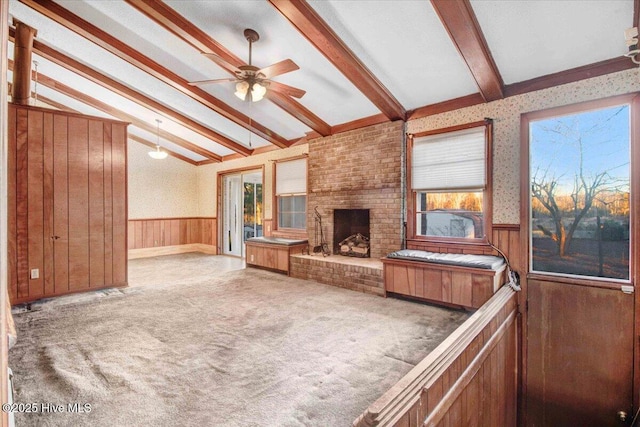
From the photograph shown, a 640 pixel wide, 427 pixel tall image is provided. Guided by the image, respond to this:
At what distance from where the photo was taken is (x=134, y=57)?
415 centimetres

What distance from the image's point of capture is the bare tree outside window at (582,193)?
3.15 m

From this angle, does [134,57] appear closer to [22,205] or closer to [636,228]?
[22,205]

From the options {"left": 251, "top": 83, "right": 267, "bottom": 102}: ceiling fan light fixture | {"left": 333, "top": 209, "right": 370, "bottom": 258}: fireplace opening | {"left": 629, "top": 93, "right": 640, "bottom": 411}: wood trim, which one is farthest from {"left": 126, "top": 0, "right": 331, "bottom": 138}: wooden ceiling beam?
{"left": 629, "top": 93, "right": 640, "bottom": 411}: wood trim

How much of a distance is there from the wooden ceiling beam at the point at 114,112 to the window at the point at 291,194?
246cm

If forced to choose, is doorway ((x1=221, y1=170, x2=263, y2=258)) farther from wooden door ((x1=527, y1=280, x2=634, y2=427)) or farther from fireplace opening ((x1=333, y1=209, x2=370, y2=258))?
wooden door ((x1=527, y1=280, x2=634, y2=427))

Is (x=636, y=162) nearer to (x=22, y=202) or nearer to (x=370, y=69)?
(x=370, y=69)

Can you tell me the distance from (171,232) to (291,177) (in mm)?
4231

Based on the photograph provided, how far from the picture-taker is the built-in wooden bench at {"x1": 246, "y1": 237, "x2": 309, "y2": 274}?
5493mm

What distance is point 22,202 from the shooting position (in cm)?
375

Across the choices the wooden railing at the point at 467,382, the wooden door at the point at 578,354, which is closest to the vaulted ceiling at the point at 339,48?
the wooden door at the point at 578,354

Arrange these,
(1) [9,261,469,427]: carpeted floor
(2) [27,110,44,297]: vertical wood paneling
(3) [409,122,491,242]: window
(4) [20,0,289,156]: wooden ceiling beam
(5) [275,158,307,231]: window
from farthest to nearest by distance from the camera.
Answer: (5) [275,158,307,231]: window, (3) [409,122,491,242]: window, (2) [27,110,44,297]: vertical wood paneling, (4) [20,0,289,156]: wooden ceiling beam, (1) [9,261,469,427]: carpeted floor

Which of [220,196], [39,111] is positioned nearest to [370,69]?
[39,111]

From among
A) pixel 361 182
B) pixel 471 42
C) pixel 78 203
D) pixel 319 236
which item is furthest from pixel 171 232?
pixel 471 42

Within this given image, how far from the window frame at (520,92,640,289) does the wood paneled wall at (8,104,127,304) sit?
5.38 meters
